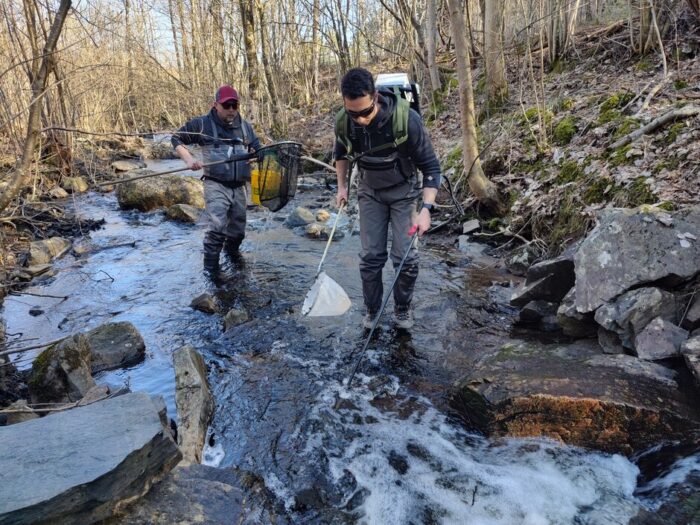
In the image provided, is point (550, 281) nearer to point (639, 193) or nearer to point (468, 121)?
point (639, 193)

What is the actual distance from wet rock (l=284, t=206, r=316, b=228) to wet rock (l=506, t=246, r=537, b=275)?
4.26m

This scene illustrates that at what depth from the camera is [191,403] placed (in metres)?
3.50

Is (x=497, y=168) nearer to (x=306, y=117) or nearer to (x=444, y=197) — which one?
(x=444, y=197)

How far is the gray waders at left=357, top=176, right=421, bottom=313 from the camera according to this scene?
417 cm

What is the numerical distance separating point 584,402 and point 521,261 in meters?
3.11

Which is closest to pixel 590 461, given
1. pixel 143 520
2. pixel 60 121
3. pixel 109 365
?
pixel 143 520

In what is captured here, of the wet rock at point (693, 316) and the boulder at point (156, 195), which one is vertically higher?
the boulder at point (156, 195)

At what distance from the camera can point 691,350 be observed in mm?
3037

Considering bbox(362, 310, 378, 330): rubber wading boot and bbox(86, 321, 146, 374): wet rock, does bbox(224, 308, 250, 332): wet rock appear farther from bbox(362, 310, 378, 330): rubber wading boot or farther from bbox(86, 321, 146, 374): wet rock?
bbox(362, 310, 378, 330): rubber wading boot

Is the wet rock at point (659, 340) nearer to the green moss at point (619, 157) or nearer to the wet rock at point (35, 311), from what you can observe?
the green moss at point (619, 157)

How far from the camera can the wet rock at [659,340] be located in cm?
327

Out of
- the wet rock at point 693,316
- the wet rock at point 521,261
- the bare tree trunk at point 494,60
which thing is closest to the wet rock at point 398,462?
the wet rock at point 693,316

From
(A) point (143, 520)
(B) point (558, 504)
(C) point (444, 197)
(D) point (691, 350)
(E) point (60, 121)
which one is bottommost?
(B) point (558, 504)

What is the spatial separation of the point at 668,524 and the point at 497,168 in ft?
20.0
